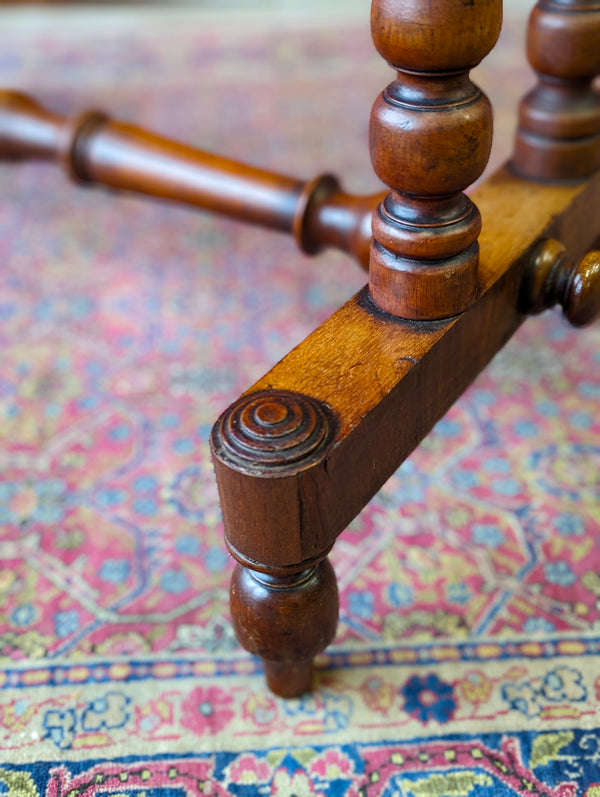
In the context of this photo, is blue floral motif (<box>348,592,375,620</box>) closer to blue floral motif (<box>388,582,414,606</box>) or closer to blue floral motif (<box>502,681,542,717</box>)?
blue floral motif (<box>388,582,414,606</box>)

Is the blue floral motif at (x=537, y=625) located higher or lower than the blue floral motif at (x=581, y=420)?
higher

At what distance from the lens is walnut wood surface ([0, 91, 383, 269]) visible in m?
0.98

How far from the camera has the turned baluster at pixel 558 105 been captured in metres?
0.83

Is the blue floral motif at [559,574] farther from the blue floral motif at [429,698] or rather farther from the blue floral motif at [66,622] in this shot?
the blue floral motif at [66,622]

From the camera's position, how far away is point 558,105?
874 mm

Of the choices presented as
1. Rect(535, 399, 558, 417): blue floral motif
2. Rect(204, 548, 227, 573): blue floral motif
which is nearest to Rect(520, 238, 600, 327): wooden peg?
Rect(535, 399, 558, 417): blue floral motif

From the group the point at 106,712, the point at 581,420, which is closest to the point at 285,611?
the point at 106,712

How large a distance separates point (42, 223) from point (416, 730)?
3.46 feet

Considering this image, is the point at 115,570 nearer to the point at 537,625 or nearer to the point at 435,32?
the point at 537,625

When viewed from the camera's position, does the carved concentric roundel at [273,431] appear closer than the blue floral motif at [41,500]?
Yes

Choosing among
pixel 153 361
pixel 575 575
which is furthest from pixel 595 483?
pixel 153 361

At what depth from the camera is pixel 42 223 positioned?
1442mm

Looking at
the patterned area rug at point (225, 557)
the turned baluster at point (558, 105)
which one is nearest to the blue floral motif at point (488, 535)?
the patterned area rug at point (225, 557)

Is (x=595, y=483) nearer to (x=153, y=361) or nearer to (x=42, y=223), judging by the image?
(x=153, y=361)
